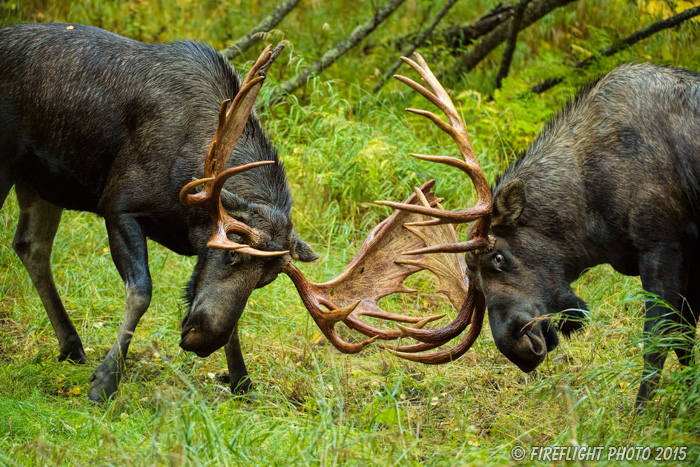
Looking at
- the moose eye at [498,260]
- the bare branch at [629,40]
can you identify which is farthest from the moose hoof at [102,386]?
the bare branch at [629,40]

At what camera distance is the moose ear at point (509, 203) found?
4.73 m

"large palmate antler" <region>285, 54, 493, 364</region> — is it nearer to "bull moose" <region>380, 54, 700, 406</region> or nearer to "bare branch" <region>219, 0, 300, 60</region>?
"bull moose" <region>380, 54, 700, 406</region>

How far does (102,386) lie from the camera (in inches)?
204

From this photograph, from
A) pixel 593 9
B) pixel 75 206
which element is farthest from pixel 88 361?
pixel 593 9

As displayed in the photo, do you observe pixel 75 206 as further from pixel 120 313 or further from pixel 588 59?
pixel 588 59

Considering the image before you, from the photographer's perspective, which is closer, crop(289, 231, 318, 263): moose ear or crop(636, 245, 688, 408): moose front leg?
crop(636, 245, 688, 408): moose front leg

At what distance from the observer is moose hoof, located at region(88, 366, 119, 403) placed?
5.16 meters

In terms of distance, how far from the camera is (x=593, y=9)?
11477mm

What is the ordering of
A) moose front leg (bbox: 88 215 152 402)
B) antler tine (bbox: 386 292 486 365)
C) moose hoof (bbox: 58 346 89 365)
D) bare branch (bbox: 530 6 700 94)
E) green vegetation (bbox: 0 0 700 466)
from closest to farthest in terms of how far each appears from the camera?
green vegetation (bbox: 0 0 700 466)
antler tine (bbox: 386 292 486 365)
moose front leg (bbox: 88 215 152 402)
moose hoof (bbox: 58 346 89 365)
bare branch (bbox: 530 6 700 94)

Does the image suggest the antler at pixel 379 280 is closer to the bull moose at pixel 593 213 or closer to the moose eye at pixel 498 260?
the bull moose at pixel 593 213

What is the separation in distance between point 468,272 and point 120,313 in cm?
320

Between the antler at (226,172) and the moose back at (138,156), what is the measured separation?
0.22 ft

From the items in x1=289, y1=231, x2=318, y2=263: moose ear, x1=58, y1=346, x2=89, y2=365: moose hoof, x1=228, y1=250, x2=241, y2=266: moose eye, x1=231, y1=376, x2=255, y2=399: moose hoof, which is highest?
x1=228, y1=250, x2=241, y2=266: moose eye

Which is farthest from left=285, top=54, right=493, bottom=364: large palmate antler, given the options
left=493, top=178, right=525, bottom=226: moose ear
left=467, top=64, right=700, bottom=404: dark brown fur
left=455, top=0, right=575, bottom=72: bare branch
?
left=455, top=0, right=575, bottom=72: bare branch
